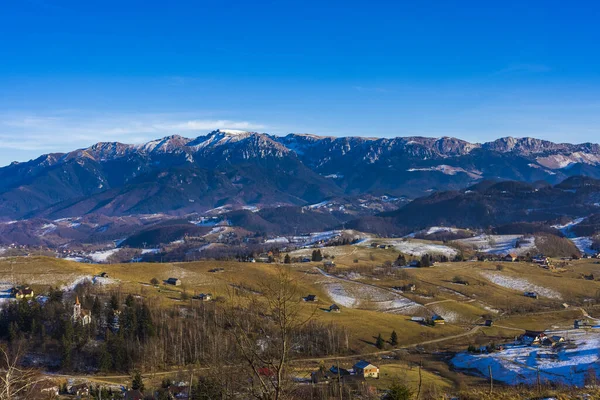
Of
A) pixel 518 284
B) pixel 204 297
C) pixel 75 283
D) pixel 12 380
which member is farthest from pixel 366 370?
pixel 518 284

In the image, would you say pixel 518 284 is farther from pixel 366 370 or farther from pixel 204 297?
pixel 366 370

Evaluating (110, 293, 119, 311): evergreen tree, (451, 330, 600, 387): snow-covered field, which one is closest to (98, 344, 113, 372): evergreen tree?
(110, 293, 119, 311): evergreen tree

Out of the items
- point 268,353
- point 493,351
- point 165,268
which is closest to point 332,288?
point 165,268

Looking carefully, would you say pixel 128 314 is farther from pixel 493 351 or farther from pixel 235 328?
pixel 235 328

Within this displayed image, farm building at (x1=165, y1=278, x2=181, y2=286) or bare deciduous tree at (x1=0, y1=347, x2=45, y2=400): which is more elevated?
bare deciduous tree at (x1=0, y1=347, x2=45, y2=400)

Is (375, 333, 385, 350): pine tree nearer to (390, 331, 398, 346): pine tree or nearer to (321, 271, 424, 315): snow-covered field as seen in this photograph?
(390, 331, 398, 346): pine tree

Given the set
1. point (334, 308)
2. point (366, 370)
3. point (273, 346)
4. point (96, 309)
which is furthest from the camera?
point (334, 308)

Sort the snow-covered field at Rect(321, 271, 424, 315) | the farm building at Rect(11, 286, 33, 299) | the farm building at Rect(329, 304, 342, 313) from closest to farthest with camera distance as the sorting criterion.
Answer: the farm building at Rect(11, 286, 33, 299) < the farm building at Rect(329, 304, 342, 313) < the snow-covered field at Rect(321, 271, 424, 315)
